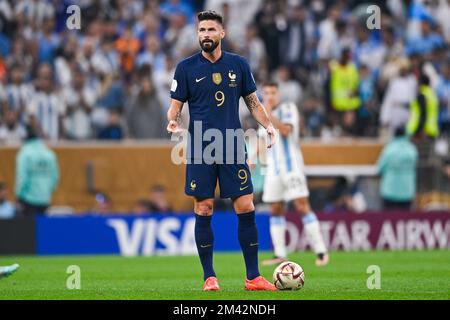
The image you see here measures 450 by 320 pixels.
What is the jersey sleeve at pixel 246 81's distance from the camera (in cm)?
1264

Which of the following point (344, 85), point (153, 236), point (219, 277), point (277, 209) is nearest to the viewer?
point (219, 277)

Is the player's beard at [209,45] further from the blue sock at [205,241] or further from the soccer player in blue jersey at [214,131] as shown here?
the blue sock at [205,241]

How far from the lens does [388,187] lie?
23156 mm

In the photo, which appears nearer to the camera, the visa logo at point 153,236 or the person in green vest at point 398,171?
the visa logo at point 153,236

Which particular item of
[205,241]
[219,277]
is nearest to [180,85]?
[205,241]

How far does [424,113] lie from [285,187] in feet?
22.6

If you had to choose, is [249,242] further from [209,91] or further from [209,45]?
[209,45]

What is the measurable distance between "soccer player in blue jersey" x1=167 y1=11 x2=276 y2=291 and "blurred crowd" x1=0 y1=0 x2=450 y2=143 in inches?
431

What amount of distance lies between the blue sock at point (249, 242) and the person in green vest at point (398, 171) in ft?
35.2

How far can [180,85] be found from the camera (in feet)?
41.1

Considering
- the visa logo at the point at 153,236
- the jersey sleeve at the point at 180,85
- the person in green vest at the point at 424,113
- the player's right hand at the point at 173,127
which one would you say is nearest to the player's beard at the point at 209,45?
the jersey sleeve at the point at 180,85

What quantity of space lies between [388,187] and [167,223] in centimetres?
441

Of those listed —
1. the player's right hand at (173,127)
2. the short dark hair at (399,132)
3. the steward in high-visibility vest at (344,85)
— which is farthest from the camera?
the steward in high-visibility vest at (344,85)

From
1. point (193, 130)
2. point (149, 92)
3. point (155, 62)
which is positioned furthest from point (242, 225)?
point (155, 62)
